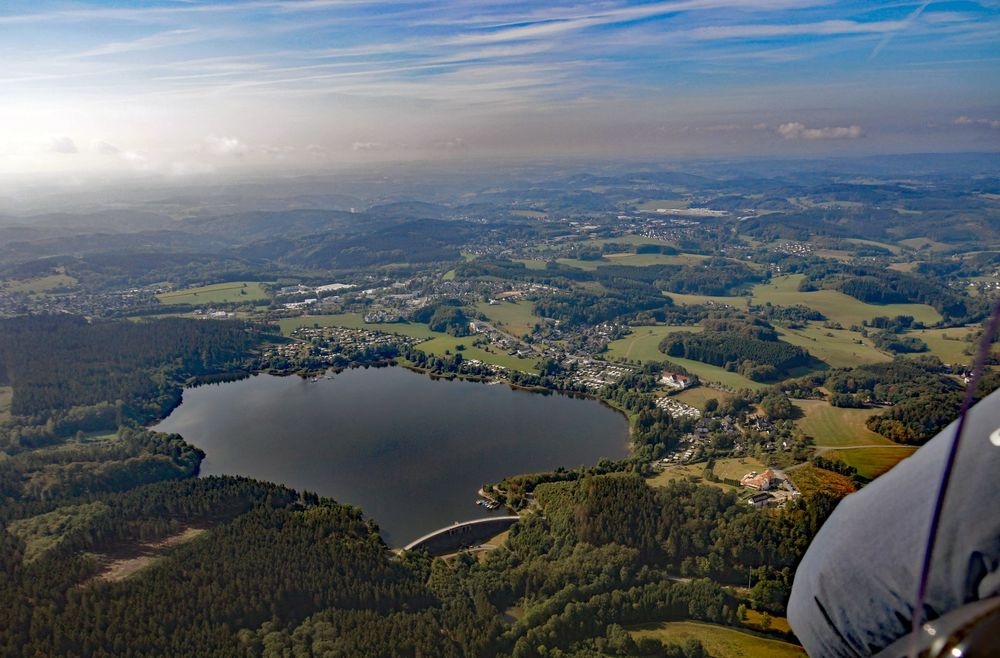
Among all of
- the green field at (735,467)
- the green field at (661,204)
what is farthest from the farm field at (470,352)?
the green field at (661,204)

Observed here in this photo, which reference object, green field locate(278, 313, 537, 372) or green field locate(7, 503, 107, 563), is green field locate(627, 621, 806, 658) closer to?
green field locate(7, 503, 107, 563)

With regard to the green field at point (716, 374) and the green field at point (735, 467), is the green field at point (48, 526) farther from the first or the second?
the green field at point (716, 374)

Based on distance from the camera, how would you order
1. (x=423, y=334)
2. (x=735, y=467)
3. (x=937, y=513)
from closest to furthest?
(x=937, y=513), (x=735, y=467), (x=423, y=334)

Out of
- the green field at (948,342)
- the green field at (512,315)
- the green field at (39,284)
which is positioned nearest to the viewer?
the green field at (948,342)

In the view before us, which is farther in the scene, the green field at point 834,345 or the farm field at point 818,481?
the green field at point 834,345

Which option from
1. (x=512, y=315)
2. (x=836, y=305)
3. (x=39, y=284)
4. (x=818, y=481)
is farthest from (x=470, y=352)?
(x=39, y=284)

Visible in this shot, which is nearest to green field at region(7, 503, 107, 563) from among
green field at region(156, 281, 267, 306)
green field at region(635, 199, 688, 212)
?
green field at region(156, 281, 267, 306)

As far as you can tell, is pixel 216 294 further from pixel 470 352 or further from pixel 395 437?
pixel 395 437
